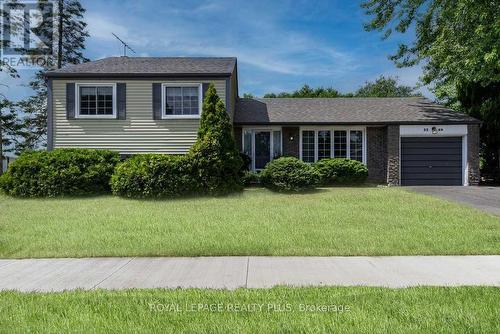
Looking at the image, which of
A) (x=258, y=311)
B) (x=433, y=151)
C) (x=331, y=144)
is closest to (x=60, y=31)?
(x=331, y=144)

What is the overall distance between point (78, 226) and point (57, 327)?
5.67 metres

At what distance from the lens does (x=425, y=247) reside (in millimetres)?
6844

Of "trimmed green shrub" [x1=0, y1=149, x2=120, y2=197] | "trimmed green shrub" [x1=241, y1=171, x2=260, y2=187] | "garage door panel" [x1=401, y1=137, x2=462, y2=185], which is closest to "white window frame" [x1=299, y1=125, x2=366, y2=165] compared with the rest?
"garage door panel" [x1=401, y1=137, x2=462, y2=185]

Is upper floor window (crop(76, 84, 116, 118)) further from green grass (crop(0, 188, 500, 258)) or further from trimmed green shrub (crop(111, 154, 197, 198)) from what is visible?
green grass (crop(0, 188, 500, 258))

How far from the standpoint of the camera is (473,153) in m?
17.1

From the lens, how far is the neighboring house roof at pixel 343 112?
17.8 metres

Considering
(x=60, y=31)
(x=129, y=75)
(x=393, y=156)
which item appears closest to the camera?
(x=129, y=75)

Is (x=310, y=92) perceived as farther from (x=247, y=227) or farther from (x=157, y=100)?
(x=247, y=227)

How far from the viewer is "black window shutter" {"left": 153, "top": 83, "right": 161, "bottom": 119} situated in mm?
16250

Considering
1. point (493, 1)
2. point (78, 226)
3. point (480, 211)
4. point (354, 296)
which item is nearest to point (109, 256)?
point (78, 226)

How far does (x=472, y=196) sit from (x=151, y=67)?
13470 millimetres

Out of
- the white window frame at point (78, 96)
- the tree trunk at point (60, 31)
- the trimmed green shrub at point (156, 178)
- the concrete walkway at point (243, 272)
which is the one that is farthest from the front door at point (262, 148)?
the tree trunk at point (60, 31)

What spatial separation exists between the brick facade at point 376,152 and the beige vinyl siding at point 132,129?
7.23m

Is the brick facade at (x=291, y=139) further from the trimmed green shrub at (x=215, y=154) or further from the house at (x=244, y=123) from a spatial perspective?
the trimmed green shrub at (x=215, y=154)
